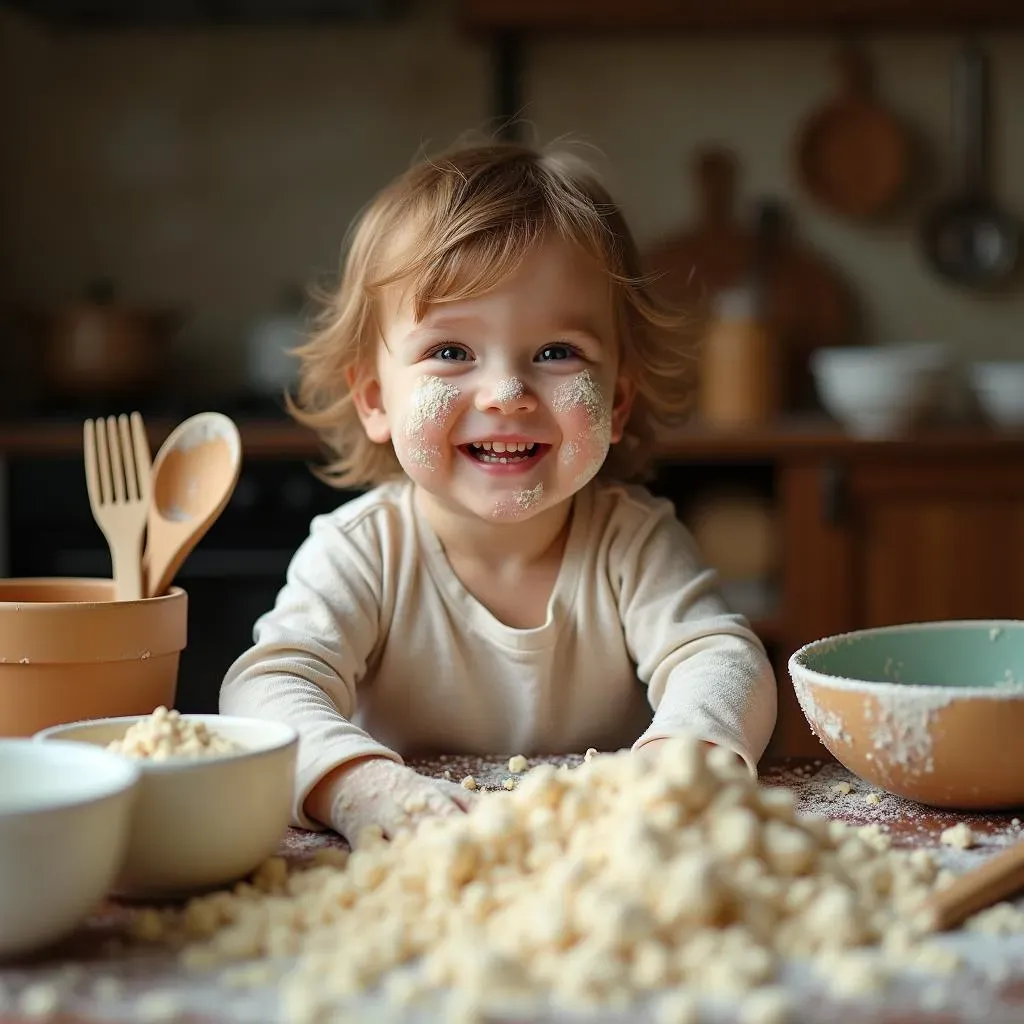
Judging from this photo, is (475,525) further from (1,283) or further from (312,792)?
(1,283)

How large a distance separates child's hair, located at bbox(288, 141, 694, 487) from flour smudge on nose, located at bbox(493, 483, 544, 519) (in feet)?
0.53

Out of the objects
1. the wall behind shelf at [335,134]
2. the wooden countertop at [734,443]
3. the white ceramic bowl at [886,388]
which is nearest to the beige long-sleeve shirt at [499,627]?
the wooden countertop at [734,443]

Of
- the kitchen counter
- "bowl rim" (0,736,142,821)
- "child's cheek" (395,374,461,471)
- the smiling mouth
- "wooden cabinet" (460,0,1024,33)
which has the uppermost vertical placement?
"wooden cabinet" (460,0,1024,33)

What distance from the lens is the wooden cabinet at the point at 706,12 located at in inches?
115

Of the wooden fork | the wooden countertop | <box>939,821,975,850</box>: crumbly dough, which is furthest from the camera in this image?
the wooden countertop

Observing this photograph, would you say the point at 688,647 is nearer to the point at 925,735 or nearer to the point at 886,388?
the point at 925,735

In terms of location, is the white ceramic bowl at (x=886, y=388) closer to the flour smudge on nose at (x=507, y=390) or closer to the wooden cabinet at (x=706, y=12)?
the wooden cabinet at (x=706, y=12)

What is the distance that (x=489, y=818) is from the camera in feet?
2.46

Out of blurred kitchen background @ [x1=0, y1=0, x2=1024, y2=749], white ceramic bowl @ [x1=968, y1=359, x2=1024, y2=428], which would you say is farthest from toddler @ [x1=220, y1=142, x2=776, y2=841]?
blurred kitchen background @ [x1=0, y1=0, x2=1024, y2=749]

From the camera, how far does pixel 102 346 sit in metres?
2.87

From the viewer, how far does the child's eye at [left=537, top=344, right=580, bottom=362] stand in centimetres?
120

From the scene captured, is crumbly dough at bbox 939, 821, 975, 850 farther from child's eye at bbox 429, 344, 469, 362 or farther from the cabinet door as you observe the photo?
the cabinet door

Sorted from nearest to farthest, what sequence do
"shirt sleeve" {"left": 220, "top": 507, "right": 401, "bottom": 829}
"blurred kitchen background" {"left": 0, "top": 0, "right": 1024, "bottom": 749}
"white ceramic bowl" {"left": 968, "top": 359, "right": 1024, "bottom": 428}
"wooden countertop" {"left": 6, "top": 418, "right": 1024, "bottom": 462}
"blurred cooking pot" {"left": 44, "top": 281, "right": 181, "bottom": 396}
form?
"shirt sleeve" {"left": 220, "top": 507, "right": 401, "bottom": 829}, "wooden countertop" {"left": 6, "top": 418, "right": 1024, "bottom": 462}, "white ceramic bowl" {"left": 968, "top": 359, "right": 1024, "bottom": 428}, "blurred cooking pot" {"left": 44, "top": 281, "right": 181, "bottom": 396}, "blurred kitchen background" {"left": 0, "top": 0, "right": 1024, "bottom": 749}

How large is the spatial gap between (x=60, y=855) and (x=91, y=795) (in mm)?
29
